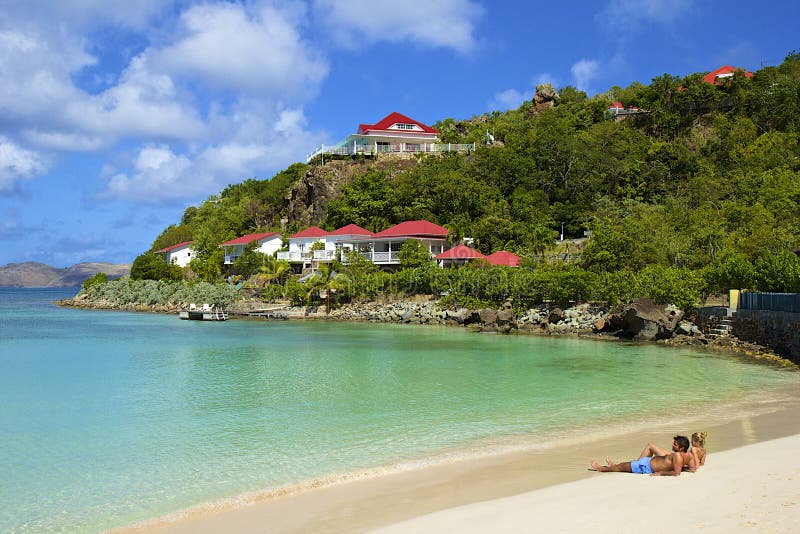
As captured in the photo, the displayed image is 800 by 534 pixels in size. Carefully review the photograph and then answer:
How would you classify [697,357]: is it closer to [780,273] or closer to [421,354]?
[780,273]

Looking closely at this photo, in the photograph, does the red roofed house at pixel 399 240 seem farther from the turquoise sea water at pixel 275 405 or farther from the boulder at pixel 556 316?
the turquoise sea water at pixel 275 405

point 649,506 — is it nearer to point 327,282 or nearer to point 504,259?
point 504,259

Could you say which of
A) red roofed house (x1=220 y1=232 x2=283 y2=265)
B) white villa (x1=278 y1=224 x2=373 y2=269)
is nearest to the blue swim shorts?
white villa (x1=278 y1=224 x2=373 y2=269)

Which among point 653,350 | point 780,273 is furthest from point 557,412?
point 780,273

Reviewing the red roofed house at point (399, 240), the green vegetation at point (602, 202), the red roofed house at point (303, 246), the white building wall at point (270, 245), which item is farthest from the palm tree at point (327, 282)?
the white building wall at point (270, 245)

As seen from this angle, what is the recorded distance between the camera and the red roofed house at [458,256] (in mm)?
43000

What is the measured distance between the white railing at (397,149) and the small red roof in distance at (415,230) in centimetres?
1520

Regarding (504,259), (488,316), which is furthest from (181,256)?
(488,316)

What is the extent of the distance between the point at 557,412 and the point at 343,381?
22.2 feet

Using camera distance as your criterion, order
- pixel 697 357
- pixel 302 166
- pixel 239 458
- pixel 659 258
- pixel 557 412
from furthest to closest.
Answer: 1. pixel 302 166
2. pixel 659 258
3. pixel 697 357
4. pixel 557 412
5. pixel 239 458

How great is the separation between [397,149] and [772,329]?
45103 millimetres

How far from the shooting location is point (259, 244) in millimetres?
56781

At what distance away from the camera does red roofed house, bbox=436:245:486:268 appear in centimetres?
4300

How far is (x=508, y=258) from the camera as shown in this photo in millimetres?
40156
